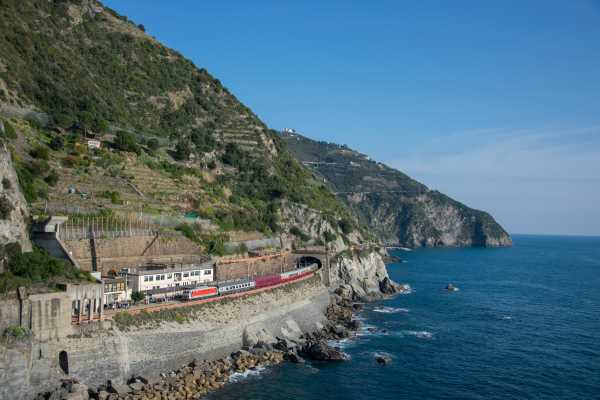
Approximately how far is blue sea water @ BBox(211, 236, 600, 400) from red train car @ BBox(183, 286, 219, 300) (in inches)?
378

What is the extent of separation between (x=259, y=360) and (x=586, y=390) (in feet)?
97.3

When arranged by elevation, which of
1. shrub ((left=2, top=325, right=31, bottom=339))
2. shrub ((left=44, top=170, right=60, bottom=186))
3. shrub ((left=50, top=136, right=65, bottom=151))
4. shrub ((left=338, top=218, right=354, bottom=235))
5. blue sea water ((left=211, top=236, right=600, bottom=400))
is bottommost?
blue sea water ((left=211, top=236, right=600, bottom=400))

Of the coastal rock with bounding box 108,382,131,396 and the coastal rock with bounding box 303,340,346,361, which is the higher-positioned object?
the coastal rock with bounding box 108,382,131,396

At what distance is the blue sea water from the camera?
46500 mm

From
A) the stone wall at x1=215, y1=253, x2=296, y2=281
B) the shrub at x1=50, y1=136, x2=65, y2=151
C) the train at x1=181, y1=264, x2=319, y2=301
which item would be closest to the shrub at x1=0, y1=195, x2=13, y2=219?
the train at x1=181, y1=264, x2=319, y2=301

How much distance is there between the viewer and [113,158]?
76.6 metres

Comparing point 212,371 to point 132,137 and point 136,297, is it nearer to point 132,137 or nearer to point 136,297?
point 136,297

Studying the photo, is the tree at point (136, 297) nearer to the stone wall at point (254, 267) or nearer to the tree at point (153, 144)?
the stone wall at point (254, 267)

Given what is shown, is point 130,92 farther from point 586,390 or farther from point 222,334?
point 586,390

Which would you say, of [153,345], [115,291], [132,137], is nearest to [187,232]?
[115,291]

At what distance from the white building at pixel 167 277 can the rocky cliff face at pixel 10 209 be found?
405 inches

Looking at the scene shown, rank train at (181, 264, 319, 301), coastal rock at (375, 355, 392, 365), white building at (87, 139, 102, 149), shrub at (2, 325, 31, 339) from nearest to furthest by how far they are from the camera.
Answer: shrub at (2, 325, 31, 339)
train at (181, 264, 319, 301)
coastal rock at (375, 355, 392, 365)
white building at (87, 139, 102, 149)

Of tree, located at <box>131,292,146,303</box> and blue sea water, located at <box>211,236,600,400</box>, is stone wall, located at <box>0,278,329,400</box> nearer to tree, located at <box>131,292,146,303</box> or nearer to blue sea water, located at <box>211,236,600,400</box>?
tree, located at <box>131,292,146,303</box>

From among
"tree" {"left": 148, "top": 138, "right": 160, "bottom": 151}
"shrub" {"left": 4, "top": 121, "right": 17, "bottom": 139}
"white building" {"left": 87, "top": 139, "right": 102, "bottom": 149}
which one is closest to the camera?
"shrub" {"left": 4, "top": 121, "right": 17, "bottom": 139}
